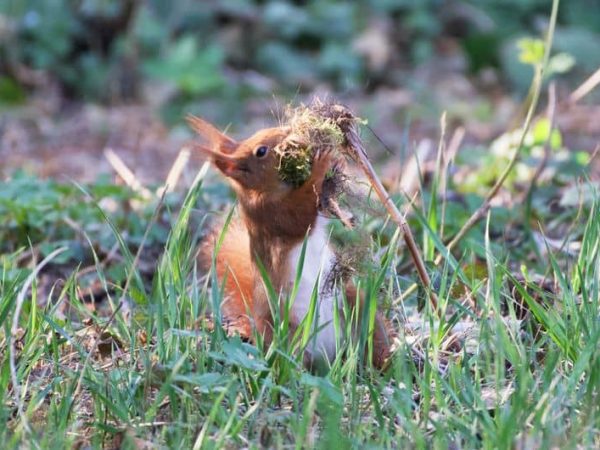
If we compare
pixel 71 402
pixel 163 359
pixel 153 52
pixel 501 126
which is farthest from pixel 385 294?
pixel 153 52

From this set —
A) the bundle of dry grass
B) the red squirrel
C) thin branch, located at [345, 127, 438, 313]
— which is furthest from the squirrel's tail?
thin branch, located at [345, 127, 438, 313]

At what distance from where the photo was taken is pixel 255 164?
10.8 ft

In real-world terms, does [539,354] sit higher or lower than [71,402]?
higher

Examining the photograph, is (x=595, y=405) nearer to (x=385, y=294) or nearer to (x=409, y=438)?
(x=409, y=438)

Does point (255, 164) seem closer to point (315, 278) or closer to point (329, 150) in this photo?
point (329, 150)

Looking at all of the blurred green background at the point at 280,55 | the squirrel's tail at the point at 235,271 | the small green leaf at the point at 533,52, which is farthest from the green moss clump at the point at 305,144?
the blurred green background at the point at 280,55

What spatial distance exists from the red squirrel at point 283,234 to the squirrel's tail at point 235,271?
0.29ft

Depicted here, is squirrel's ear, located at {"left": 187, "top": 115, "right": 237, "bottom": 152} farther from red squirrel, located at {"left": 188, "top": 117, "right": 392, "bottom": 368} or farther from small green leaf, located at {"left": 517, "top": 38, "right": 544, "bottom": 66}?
small green leaf, located at {"left": 517, "top": 38, "right": 544, "bottom": 66}

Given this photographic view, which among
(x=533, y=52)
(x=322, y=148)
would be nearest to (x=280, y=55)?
(x=533, y=52)

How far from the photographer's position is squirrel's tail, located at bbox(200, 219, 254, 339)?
3.45 metres

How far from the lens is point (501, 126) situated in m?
8.09

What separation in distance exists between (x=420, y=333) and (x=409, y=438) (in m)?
0.60

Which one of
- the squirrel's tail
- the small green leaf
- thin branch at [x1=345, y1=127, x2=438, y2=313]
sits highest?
the small green leaf

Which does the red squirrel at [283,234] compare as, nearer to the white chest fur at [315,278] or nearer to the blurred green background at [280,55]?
the white chest fur at [315,278]
